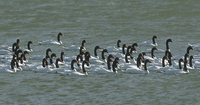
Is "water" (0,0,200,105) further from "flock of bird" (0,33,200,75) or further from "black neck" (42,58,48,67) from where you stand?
"black neck" (42,58,48,67)

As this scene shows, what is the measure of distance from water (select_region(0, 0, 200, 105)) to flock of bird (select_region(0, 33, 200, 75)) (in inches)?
25.4

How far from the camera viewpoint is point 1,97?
35.0m

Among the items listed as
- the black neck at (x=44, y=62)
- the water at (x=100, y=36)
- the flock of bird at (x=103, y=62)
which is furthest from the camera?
the black neck at (x=44, y=62)

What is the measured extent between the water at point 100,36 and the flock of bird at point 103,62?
2.12 feet

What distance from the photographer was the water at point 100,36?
34.6 metres

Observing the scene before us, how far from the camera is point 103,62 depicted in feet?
138

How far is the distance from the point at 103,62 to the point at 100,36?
800 cm

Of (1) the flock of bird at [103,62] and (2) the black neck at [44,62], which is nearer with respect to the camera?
(1) the flock of bird at [103,62]

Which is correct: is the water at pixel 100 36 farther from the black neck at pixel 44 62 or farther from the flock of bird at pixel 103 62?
the black neck at pixel 44 62

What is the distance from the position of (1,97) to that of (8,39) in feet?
51.0

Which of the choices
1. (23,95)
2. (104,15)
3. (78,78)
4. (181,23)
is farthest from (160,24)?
(23,95)

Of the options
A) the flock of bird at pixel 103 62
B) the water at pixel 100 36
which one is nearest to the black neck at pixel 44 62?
the flock of bird at pixel 103 62

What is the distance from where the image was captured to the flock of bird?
3891 centimetres

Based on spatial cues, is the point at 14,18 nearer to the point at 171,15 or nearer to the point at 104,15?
the point at 104,15
